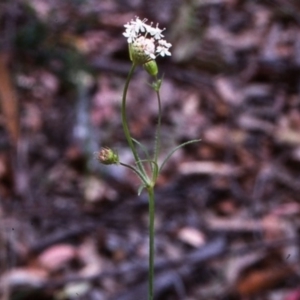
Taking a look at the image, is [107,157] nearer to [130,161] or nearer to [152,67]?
[152,67]

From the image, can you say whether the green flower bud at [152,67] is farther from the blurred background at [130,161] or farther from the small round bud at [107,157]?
the blurred background at [130,161]

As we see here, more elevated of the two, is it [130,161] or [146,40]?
[130,161]

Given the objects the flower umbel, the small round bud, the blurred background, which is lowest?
the small round bud

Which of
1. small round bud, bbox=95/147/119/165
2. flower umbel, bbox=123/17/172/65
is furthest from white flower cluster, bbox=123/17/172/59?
small round bud, bbox=95/147/119/165

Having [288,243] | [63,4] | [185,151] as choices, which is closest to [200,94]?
[185,151]

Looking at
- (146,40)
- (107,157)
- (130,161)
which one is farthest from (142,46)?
(130,161)

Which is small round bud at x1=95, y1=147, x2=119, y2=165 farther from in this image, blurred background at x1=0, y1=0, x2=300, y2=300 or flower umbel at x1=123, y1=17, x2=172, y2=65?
blurred background at x1=0, y1=0, x2=300, y2=300

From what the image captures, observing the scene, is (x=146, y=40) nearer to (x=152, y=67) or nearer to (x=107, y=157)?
(x=152, y=67)

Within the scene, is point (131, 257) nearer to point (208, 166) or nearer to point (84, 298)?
point (84, 298)

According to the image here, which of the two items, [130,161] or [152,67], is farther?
[130,161]

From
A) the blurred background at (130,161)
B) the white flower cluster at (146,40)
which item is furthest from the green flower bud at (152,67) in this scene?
the blurred background at (130,161)
